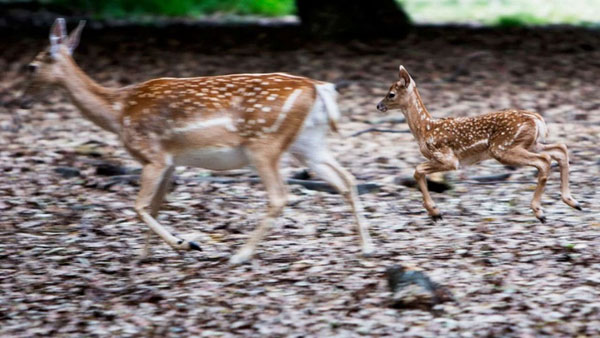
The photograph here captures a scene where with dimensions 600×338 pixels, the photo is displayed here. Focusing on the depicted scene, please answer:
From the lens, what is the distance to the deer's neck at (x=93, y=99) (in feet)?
21.6

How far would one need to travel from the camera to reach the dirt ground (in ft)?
17.4

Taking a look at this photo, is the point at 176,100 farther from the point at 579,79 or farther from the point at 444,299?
the point at 579,79

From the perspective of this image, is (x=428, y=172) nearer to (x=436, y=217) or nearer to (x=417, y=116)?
(x=436, y=217)

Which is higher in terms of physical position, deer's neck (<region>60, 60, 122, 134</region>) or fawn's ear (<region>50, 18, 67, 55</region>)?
fawn's ear (<region>50, 18, 67, 55</region>)

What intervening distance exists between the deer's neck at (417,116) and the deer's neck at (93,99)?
2.15 meters

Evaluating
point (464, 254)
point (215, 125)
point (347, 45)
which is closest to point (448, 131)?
point (464, 254)

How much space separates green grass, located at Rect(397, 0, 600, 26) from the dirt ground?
6.59 meters

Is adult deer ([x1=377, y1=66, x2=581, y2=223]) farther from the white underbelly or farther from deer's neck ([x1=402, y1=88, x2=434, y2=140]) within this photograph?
the white underbelly

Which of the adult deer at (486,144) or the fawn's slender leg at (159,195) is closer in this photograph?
the fawn's slender leg at (159,195)

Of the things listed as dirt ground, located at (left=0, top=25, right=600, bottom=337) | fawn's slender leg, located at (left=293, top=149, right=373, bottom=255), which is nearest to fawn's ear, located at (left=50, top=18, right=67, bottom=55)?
dirt ground, located at (left=0, top=25, right=600, bottom=337)

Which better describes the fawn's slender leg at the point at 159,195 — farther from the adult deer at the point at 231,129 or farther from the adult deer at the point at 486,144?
the adult deer at the point at 486,144

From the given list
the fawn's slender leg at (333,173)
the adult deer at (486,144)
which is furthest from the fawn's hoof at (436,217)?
the fawn's slender leg at (333,173)

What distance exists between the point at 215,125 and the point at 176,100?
332 millimetres

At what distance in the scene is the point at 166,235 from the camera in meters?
6.24
